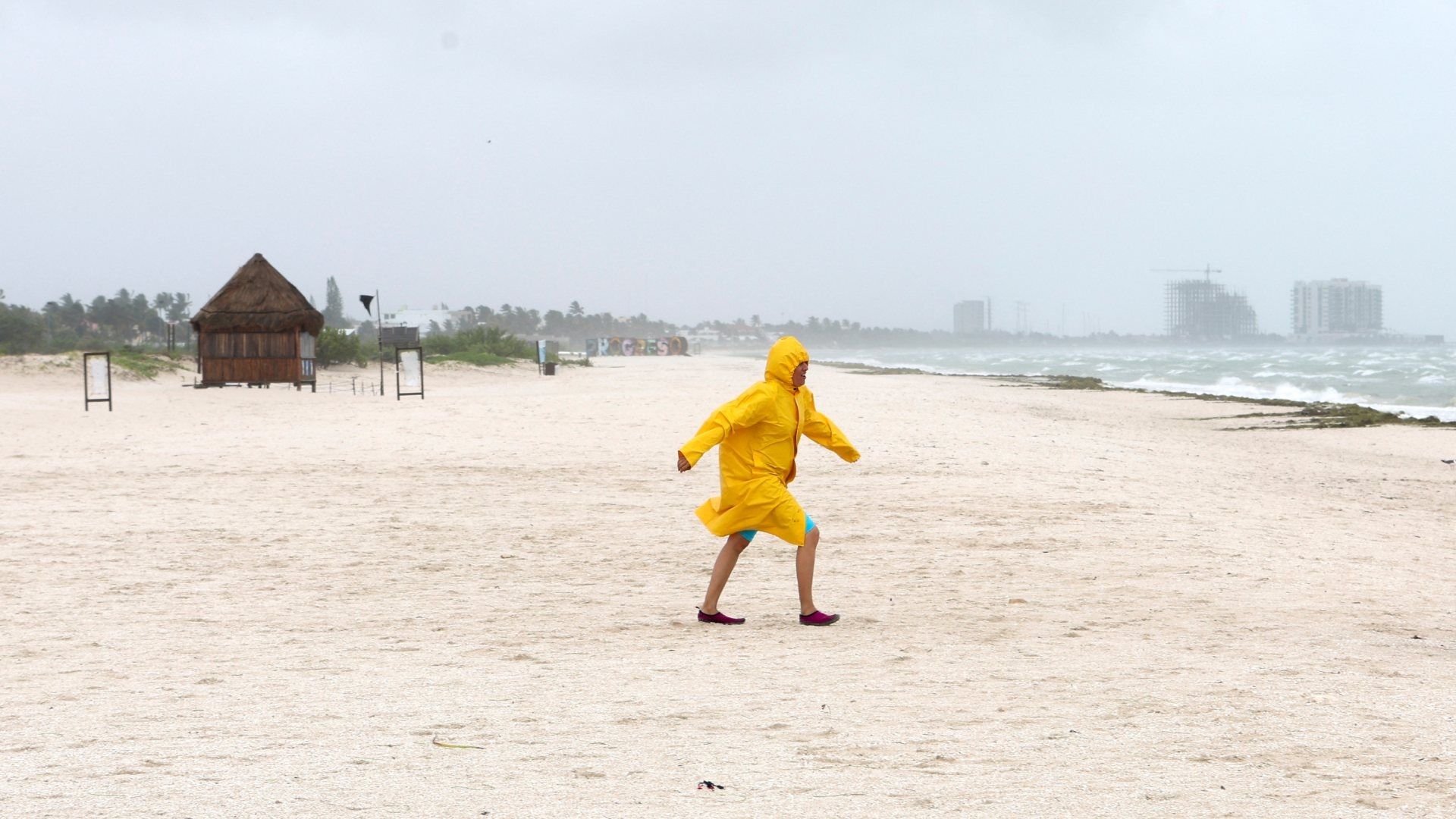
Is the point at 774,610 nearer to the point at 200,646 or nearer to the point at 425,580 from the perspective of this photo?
the point at 425,580

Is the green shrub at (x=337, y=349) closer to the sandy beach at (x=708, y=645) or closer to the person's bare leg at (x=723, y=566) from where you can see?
the sandy beach at (x=708, y=645)

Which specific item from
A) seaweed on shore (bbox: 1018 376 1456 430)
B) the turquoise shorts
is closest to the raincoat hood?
the turquoise shorts

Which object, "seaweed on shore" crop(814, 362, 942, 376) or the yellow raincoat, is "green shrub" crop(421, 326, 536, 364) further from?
the yellow raincoat

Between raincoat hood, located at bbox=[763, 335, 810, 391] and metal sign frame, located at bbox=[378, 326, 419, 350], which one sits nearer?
raincoat hood, located at bbox=[763, 335, 810, 391]

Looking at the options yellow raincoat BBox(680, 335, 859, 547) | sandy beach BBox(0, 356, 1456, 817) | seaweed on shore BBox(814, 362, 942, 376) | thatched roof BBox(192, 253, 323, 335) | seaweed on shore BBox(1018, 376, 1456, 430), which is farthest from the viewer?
seaweed on shore BBox(814, 362, 942, 376)

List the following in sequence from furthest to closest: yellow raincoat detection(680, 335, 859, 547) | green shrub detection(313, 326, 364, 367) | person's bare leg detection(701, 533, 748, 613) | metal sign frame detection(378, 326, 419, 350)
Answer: green shrub detection(313, 326, 364, 367), metal sign frame detection(378, 326, 419, 350), person's bare leg detection(701, 533, 748, 613), yellow raincoat detection(680, 335, 859, 547)

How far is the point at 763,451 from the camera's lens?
6.55 m

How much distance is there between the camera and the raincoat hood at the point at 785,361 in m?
6.49

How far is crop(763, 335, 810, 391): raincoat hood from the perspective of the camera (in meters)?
6.49

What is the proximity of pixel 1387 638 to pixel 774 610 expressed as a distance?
3.15 metres

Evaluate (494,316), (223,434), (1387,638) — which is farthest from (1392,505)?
(494,316)

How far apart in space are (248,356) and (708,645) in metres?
29.9

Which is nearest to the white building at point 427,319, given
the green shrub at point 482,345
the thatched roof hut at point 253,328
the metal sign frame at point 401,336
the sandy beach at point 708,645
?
the green shrub at point 482,345

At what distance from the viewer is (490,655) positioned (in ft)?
19.5
